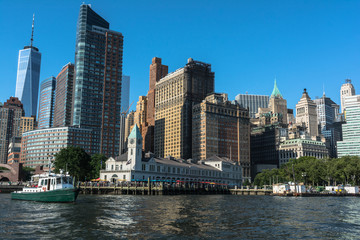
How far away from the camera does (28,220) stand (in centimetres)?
4416

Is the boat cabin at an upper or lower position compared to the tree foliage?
lower

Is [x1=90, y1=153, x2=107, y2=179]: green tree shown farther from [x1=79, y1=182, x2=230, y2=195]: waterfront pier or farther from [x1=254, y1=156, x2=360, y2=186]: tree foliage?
[x1=254, y1=156, x2=360, y2=186]: tree foliage

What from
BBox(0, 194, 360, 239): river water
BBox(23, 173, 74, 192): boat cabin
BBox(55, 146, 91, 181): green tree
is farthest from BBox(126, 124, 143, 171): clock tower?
BBox(0, 194, 360, 239): river water

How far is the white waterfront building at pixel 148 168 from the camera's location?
139875mm

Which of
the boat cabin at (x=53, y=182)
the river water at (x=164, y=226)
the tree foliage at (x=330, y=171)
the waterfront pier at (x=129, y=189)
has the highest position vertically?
the tree foliage at (x=330, y=171)

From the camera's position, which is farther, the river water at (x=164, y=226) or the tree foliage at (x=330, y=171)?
the tree foliage at (x=330, y=171)

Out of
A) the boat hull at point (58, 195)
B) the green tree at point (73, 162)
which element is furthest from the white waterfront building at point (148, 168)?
the boat hull at point (58, 195)

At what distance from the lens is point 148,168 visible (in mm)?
145875

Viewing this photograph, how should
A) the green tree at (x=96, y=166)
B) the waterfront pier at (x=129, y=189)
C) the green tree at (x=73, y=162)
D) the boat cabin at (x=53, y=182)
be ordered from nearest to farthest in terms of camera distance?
the boat cabin at (x=53, y=182), the waterfront pier at (x=129, y=189), the green tree at (x=73, y=162), the green tree at (x=96, y=166)

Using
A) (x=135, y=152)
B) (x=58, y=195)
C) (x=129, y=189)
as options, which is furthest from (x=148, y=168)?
(x=58, y=195)

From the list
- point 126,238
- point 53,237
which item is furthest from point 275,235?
point 53,237

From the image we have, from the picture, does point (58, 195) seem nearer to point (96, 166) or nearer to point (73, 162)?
point (73, 162)

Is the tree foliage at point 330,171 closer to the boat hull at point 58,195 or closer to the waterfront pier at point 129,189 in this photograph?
the waterfront pier at point 129,189

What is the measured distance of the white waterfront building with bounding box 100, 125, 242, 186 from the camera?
139875 mm
